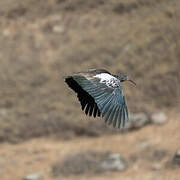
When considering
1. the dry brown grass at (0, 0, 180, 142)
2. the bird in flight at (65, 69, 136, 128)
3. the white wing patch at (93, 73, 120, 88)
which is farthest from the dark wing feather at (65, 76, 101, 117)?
the dry brown grass at (0, 0, 180, 142)

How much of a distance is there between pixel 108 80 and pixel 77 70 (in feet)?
27.6

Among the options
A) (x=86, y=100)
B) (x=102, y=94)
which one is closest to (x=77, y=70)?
(x=86, y=100)

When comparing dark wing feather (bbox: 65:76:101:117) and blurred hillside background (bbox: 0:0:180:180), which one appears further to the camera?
blurred hillside background (bbox: 0:0:180:180)

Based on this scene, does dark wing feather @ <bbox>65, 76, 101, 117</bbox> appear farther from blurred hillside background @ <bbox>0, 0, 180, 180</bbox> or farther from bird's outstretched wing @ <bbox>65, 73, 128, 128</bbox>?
blurred hillside background @ <bbox>0, 0, 180, 180</bbox>

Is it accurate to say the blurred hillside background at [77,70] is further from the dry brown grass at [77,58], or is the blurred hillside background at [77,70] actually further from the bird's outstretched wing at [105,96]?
the bird's outstretched wing at [105,96]

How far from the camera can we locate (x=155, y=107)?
51.7ft

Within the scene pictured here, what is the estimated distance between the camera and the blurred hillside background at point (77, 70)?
14.8 metres

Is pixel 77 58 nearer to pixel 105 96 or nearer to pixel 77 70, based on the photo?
pixel 77 70

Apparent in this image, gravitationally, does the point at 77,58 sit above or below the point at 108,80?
above

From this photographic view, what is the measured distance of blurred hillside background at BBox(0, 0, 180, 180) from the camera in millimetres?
14750

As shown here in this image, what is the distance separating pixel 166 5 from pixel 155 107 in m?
2.67

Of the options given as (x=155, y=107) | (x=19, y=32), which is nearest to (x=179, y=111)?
(x=155, y=107)

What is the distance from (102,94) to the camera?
26.5 feet

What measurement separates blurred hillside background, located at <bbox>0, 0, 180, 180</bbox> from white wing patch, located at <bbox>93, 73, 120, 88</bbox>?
18.7 feet
